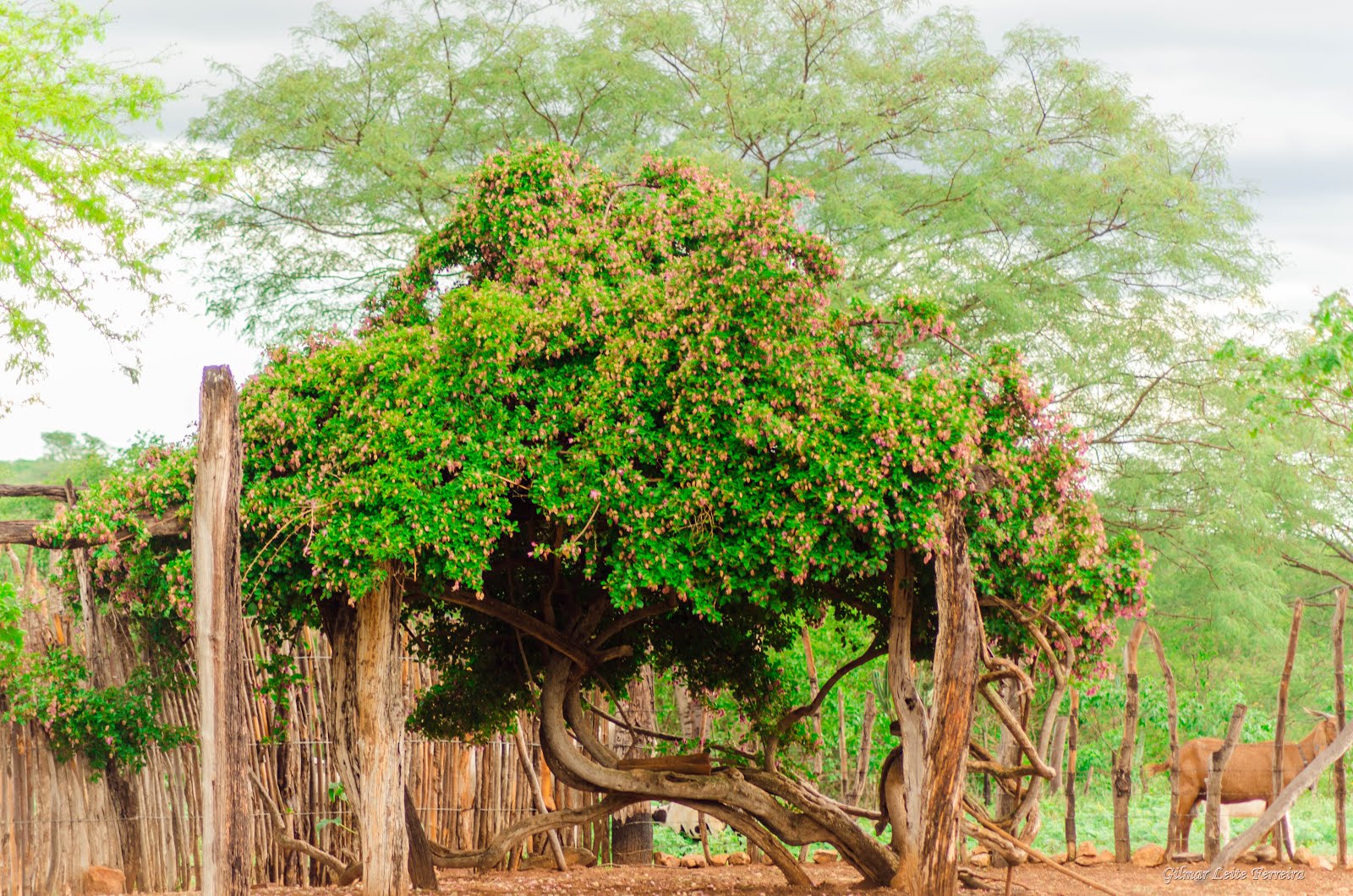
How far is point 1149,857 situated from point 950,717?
4.84m

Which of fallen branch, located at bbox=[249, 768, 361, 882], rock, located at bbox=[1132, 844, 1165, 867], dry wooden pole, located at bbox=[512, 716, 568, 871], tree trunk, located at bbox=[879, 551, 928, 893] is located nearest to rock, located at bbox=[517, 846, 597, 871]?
dry wooden pole, located at bbox=[512, 716, 568, 871]

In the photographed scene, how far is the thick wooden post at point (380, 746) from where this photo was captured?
737 cm

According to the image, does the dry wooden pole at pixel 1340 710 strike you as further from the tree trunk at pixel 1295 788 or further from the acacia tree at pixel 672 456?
the acacia tree at pixel 672 456

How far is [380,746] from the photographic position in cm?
742

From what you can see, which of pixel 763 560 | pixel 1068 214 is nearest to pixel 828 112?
pixel 1068 214

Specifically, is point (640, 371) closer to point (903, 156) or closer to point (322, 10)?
point (903, 156)

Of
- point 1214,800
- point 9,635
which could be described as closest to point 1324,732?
point 1214,800

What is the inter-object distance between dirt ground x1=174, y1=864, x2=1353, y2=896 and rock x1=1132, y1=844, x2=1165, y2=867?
142mm

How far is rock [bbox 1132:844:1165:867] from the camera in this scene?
1105cm

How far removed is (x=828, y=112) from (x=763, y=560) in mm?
8312

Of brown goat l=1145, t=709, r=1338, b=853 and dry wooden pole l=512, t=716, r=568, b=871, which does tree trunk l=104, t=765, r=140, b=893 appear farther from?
brown goat l=1145, t=709, r=1338, b=853

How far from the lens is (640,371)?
7.15 meters

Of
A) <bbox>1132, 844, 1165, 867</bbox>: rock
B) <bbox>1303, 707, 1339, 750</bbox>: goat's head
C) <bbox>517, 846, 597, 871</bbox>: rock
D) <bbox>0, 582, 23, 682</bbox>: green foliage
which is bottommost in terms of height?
<bbox>1132, 844, 1165, 867</bbox>: rock

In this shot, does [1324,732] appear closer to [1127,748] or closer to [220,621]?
[1127,748]
